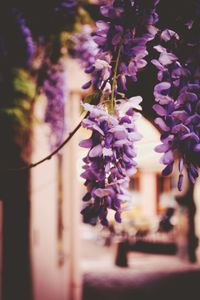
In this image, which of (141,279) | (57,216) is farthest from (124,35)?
(141,279)

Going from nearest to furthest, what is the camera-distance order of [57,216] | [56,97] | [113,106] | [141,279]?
[113,106], [56,97], [57,216], [141,279]

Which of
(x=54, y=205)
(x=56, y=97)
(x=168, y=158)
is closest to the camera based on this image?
(x=168, y=158)

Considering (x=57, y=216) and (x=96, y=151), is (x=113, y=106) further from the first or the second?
(x=57, y=216)

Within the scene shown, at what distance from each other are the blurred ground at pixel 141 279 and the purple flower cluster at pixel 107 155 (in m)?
6.70

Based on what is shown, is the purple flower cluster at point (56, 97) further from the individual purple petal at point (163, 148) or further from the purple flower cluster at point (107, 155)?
the individual purple petal at point (163, 148)

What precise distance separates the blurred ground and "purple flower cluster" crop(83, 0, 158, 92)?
6.83 meters

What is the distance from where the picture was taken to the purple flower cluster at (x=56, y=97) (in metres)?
3.80

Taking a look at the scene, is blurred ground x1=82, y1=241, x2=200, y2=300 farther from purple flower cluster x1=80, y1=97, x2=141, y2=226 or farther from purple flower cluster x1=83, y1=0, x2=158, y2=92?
purple flower cluster x1=83, y1=0, x2=158, y2=92

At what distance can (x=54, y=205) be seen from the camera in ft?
21.3

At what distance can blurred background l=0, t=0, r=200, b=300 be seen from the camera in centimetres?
368

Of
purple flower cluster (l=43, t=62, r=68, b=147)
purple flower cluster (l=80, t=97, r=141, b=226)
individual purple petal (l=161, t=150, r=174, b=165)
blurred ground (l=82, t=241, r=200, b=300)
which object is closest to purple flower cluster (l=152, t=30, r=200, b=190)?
individual purple petal (l=161, t=150, r=174, b=165)

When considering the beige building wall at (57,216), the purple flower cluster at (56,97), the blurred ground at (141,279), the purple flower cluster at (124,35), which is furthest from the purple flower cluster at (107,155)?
the blurred ground at (141,279)

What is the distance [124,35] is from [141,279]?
9.83 metres

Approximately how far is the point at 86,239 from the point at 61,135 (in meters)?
14.9
